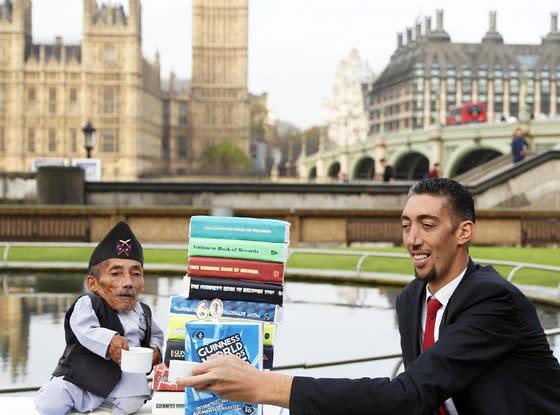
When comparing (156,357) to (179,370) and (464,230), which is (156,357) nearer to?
(179,370)

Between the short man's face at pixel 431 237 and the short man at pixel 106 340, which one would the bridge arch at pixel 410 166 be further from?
the short man's face at pixel 431 237

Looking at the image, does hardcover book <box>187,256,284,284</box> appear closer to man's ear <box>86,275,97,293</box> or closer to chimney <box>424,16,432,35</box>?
man's ear <box>86,275,97,293</box>

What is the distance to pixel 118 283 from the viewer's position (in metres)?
3.31

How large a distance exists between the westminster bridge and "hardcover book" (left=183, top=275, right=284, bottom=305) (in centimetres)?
2698

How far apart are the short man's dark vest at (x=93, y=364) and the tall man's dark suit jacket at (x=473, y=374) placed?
1.42m

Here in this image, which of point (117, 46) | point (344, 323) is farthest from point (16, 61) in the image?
point (344, 323)

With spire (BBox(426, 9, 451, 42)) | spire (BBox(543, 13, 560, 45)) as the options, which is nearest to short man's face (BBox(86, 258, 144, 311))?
spire (BBox(426, 9, 451, 42))

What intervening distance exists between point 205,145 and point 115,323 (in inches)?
3376

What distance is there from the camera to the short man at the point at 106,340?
3.16 meters

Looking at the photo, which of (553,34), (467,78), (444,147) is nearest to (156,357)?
(444,147)

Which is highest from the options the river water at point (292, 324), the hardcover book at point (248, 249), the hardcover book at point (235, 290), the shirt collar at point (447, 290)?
the hardcover book at point (248, 249)

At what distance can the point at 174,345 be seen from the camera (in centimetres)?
265

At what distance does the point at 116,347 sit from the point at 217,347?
87 centimetres

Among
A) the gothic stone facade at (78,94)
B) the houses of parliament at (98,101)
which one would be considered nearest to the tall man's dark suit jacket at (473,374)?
the houses of parliament at (98,101)
